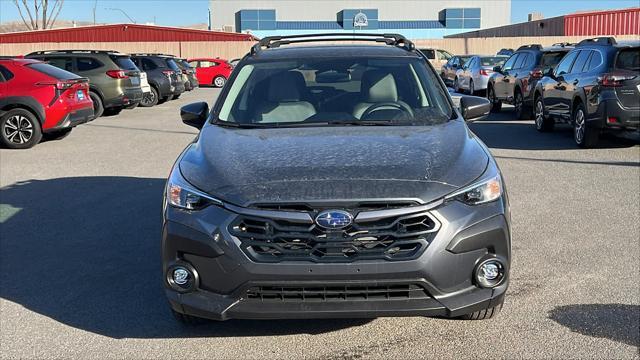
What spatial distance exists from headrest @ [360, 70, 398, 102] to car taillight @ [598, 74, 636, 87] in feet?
20.6

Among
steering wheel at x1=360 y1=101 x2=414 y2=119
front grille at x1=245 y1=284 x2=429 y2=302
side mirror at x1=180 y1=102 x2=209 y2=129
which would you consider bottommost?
front grille at x1=245 y1=284 x2=429 y2=302

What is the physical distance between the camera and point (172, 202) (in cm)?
365

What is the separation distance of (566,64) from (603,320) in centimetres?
922

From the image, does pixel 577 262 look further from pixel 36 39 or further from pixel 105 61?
pixel 36 39

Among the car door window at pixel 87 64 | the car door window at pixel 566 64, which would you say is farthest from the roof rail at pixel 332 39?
the car door window at pixel 87 64

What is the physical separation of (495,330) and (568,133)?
10156 mm

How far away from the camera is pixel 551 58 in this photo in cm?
1539

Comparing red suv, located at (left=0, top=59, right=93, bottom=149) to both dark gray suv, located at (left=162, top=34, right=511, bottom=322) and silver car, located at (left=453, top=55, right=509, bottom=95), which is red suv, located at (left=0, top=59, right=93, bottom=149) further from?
silver car, located at (left=453, top=55, right=509, bottom=95)

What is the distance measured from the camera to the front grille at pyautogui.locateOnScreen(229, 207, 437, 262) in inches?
130

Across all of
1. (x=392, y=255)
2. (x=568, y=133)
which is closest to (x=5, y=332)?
(x=392, y=255)

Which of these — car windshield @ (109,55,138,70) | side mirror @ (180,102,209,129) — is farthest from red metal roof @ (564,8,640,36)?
side mirror @ (180,102,209,129)

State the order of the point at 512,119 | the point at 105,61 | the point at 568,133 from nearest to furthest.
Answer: the point at 568,133 → the point at 512,119 → the point at 105,61

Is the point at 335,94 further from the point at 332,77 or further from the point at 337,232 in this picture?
the point at 337,232

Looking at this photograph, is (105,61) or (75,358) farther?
(105,61)
